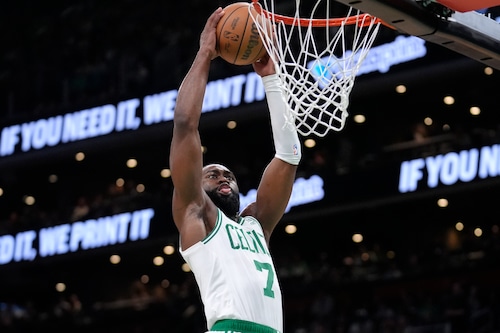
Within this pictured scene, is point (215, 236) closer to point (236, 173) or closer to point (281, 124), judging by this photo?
point (281, 124)

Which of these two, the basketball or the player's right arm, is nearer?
the player's right arm

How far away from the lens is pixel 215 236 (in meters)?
6.03

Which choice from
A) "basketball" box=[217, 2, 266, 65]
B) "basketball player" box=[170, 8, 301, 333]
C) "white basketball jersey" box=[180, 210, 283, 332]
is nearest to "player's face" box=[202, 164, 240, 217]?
"basketball player" box=[170, 8, 301, 333]

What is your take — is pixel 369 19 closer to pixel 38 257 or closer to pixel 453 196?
pixel 453 196

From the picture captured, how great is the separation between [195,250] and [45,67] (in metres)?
19.1

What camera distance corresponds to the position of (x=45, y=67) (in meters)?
24.5

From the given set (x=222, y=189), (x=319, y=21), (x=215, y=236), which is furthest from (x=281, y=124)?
(x=215, y=236)

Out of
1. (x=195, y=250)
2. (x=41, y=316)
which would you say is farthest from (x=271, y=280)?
(x=41, y=316)

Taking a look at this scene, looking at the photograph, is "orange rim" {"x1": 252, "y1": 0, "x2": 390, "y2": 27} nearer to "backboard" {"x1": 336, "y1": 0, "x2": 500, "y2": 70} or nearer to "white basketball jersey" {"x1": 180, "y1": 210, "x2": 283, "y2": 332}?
"backboard" {"x1": 336, "y1": 0, "x2": 500, "y2": 70}

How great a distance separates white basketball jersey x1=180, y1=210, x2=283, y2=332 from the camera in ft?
19.3

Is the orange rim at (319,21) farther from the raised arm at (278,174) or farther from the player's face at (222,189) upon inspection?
the player's face at (222,189)

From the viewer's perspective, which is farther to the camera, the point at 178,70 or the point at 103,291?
the point at 103,291

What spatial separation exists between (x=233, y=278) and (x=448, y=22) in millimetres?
1815

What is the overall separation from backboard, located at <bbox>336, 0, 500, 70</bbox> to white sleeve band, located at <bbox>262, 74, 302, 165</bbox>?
800mm
